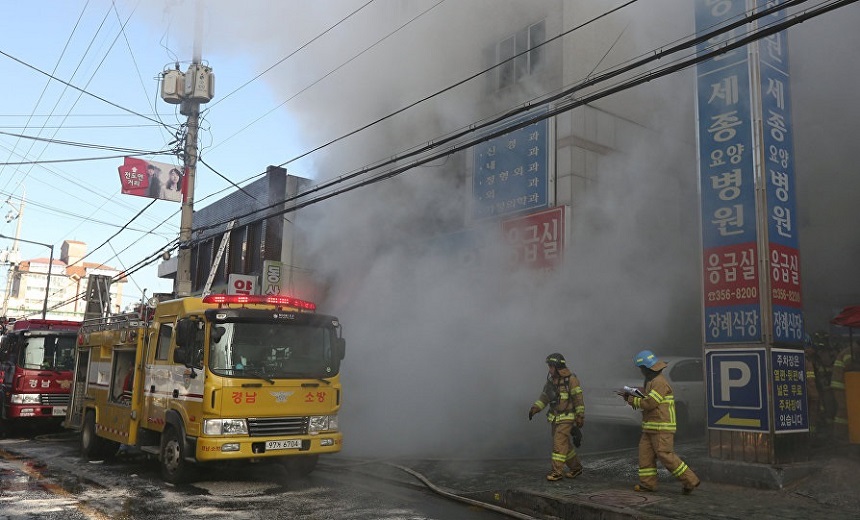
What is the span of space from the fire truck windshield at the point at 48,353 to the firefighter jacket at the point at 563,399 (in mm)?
8481

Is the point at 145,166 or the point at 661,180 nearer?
the point at 661,180

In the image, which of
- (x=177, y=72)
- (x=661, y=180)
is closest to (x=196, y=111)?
(x=177, y=72)

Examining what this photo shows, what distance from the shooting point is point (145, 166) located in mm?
13242

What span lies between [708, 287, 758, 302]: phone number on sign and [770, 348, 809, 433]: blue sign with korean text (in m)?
0.54

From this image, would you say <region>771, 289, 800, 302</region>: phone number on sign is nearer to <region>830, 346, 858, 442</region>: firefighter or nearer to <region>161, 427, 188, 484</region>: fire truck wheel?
<region>830, 346, 858, 442</region>: firefighter

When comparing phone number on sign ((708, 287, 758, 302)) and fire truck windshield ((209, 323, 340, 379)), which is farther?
fire truck windshield ((209, 323, 340, 379))

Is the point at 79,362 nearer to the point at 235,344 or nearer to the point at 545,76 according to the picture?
the point at 235,344

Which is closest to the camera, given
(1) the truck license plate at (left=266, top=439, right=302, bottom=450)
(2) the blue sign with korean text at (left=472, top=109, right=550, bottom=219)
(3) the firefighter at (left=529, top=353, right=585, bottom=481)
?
(1) the truck license plate at (left=266, top=439, right=302, bottom=450)

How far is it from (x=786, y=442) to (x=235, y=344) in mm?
5142

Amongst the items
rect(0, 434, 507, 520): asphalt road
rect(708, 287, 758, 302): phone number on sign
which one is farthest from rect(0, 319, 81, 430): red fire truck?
rect(708, 287, 758, 302): phone number on sign

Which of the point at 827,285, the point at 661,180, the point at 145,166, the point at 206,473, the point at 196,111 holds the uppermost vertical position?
the point at 196,111

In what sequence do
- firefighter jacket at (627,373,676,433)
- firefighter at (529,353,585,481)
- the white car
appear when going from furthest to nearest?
the white car
firefighter at (529,353,585,481)
firefighter jacket at (627,373,676,433)

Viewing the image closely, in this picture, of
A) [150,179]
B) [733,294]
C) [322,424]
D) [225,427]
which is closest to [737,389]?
[733,294]

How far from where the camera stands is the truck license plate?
249 inches
